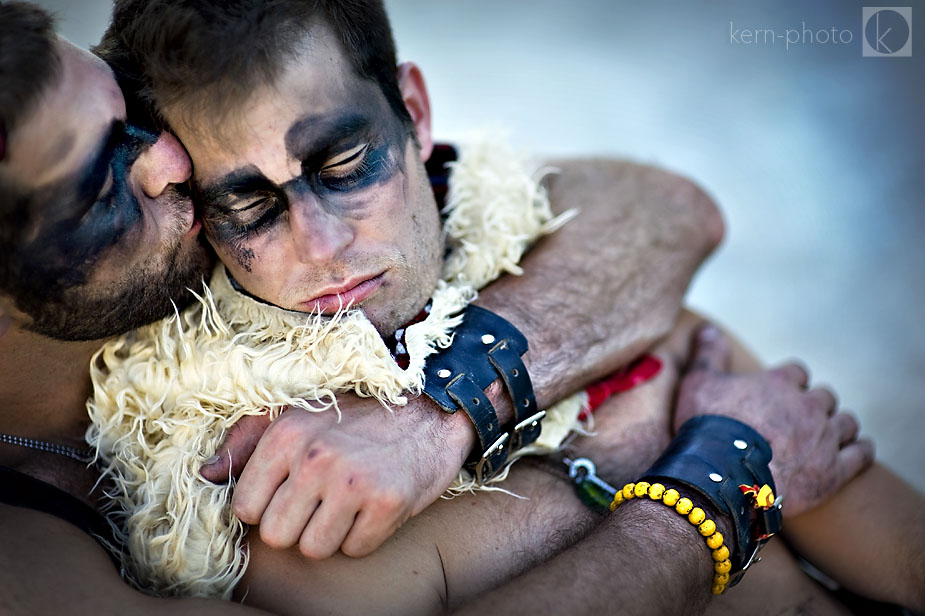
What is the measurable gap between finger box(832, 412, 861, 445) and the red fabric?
Answer: 460 mm

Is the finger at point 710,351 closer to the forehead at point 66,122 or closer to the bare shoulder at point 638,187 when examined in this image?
the bare shoulder at point 638,187

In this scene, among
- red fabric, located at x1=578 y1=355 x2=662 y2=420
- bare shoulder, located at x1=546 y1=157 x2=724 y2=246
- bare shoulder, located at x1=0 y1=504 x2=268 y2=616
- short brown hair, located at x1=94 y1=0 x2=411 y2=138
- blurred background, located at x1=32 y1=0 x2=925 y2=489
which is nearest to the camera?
bare shoulder, located at x1=0 y1=504 x2=268 y2=616

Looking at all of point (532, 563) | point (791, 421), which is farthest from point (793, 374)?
point (532, 563)

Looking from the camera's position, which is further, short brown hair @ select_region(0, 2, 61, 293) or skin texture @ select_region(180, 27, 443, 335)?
skin texture @ select_region(180, 27, 443, 335)

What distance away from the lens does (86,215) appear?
145 cm

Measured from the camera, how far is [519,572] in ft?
5.20

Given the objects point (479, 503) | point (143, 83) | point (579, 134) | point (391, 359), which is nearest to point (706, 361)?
point (479, 503)

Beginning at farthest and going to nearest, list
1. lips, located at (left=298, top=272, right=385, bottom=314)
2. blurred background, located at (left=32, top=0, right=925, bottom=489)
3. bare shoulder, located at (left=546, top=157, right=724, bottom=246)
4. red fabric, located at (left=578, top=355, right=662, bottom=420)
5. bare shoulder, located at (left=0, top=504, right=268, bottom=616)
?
blurred background, located at (left=32, top=0, right=925, bottom=489) < bare shoulder, located at (left=546, top=157, right=724, bottom=246) < red fabric, located at (left=578, top=355, right=662, bottom=420) < lips, located at (left=298, top=272, right=385, bottom=314) < bare shoulder, located at (left=0, top=504, right=268, bottom=616)

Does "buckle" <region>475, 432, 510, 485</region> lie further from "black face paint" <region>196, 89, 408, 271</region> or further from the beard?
the beard

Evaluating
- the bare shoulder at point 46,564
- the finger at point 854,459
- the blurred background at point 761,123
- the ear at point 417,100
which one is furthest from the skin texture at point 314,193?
the blurred background at point 761,123

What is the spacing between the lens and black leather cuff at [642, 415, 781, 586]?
5.30ft

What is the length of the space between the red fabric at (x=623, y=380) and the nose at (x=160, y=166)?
103cm

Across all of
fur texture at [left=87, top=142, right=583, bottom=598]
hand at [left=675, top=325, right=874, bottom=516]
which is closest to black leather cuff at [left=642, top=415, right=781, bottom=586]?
hand at [left=675, top=325, right=874, bottom=516]

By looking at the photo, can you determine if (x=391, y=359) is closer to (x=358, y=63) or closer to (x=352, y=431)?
(x=352, y=431)
